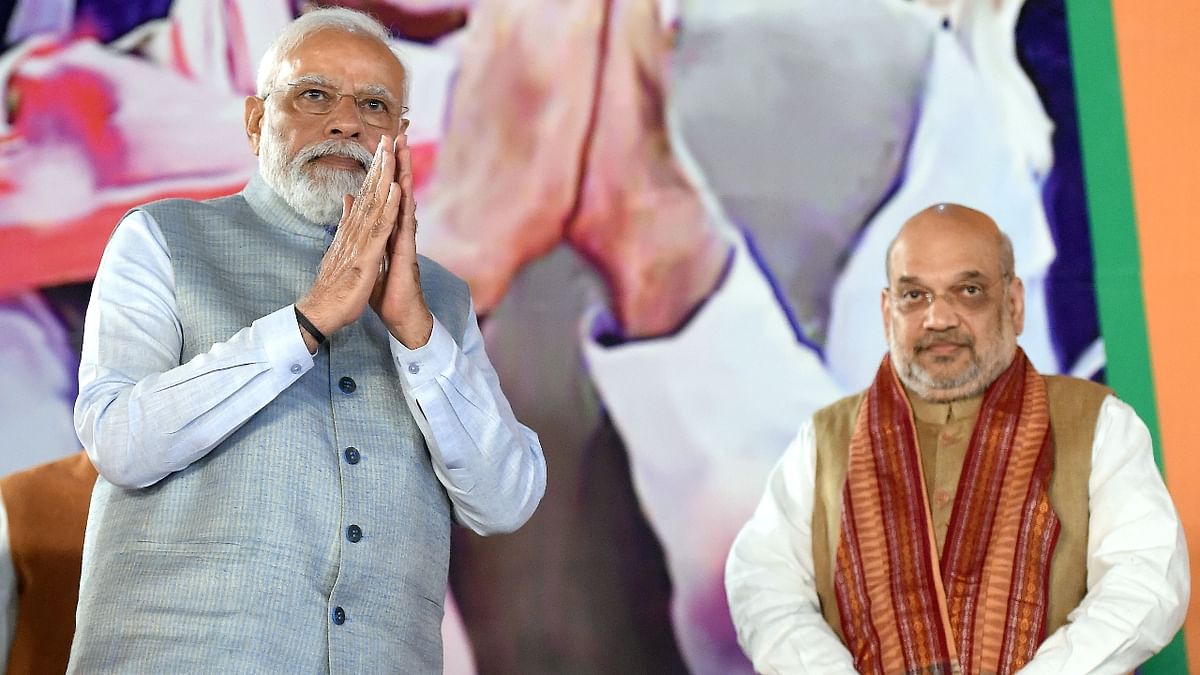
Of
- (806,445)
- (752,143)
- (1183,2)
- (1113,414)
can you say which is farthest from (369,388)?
(1183,2)

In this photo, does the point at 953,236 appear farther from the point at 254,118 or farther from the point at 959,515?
the point at 254,118

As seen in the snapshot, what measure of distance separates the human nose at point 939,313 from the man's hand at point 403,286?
4.44 feet

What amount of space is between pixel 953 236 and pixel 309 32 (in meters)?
1.47

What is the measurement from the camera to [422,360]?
2.00 m

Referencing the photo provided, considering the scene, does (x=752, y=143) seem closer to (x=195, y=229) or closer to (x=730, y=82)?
(x=730, y=82)

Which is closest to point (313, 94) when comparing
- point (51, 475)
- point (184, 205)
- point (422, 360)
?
point (184, 205)

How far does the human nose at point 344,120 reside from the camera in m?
2.23

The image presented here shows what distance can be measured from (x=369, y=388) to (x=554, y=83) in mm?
1785

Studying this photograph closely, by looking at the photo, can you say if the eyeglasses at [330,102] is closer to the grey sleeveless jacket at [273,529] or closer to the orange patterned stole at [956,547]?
the grey sleeveless jacket at [273,529]

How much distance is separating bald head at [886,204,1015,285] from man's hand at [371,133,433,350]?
1379 millimetres

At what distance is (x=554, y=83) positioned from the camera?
12.1 ft

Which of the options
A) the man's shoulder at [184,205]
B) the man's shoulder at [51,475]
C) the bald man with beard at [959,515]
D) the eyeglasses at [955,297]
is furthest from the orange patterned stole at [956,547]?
the man's shoulder at [51,475]

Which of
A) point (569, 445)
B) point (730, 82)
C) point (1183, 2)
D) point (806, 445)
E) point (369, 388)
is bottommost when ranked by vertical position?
point (569, 445)

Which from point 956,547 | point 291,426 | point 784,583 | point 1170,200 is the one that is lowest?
point 784,583
